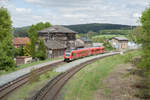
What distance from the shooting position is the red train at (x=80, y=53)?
3887 centimetres

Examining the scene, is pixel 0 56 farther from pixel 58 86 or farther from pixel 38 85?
pixel 58 86

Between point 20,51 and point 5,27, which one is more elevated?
point 5,27

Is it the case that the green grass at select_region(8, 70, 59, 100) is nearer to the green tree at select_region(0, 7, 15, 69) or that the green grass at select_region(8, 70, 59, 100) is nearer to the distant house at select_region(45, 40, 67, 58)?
the green tree at select_region(0, 7, 15, 69)

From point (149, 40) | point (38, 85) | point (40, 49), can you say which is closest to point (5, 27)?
point (40, 49)

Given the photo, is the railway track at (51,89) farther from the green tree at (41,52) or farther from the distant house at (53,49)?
the distant house at (53,49)

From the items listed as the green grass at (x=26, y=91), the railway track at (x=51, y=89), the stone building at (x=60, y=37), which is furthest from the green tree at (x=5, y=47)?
the stone building at (x=60, y=37)

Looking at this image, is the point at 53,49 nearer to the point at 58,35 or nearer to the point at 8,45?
the point at 58,35

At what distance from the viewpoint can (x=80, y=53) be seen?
146 feet

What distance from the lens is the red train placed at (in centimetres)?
3887

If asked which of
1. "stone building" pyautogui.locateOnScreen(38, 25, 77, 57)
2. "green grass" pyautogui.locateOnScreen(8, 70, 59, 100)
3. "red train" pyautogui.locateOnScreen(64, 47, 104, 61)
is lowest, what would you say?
"green grass" pyautogui.locateOnScreen(8, 70, 59, 100)

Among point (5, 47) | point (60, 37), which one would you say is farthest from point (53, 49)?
point (5, 47)

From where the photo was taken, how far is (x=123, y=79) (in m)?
24.8

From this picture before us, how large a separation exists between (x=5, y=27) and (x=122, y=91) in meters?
33.2

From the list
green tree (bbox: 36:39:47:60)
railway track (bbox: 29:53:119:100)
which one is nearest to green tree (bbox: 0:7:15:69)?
railway track (bbox: 29:53:119:100)
